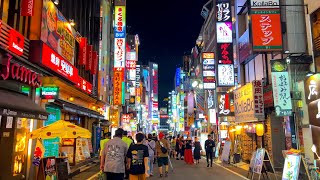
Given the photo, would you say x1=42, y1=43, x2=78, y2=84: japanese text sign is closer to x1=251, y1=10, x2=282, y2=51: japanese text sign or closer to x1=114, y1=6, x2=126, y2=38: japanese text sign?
x1=251, y1=10, x2=282, y2=51: japanese text sign

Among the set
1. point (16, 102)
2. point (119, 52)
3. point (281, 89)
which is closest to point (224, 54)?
point (281, 89)

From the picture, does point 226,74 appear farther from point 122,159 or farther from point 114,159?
point 114,159

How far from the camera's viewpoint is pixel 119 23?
113 ft

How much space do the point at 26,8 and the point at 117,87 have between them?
23.0 metres

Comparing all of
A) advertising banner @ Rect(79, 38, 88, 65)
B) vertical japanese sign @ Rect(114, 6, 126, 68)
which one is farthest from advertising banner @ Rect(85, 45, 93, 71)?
vertical japanese sign @ Rect(114, 6, 126, 68)

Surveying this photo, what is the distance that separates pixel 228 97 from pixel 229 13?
6.85 meters

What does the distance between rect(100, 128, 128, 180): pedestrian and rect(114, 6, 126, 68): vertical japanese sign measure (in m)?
27.6

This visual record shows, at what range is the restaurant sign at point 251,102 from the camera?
17109mm

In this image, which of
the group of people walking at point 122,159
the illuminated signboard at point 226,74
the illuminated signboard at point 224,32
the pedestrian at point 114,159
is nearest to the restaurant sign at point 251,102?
the illuminated signboard at point 226,74

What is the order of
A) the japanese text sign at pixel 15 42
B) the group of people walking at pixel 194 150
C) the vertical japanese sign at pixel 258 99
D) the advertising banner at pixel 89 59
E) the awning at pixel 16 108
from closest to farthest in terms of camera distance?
the awning at pixel 16 108 < the japanese text sign at pixel 15 42 < the vertical japanese sign at pixel 258 99 < the group of people walking at pixel 194 150 < the advertising banner at pixel 89 59

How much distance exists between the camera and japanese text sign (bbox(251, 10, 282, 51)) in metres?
15.0

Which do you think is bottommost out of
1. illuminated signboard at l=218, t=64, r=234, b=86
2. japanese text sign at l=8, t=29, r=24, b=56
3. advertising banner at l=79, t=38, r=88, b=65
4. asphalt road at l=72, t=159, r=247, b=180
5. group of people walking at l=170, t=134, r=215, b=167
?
asphalt road at l=72, t=159, r=247, b=180

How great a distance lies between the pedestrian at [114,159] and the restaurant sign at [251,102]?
11280 mm

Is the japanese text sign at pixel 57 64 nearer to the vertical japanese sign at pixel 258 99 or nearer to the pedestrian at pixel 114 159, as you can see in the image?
the pedestrian at pixel 114 159
